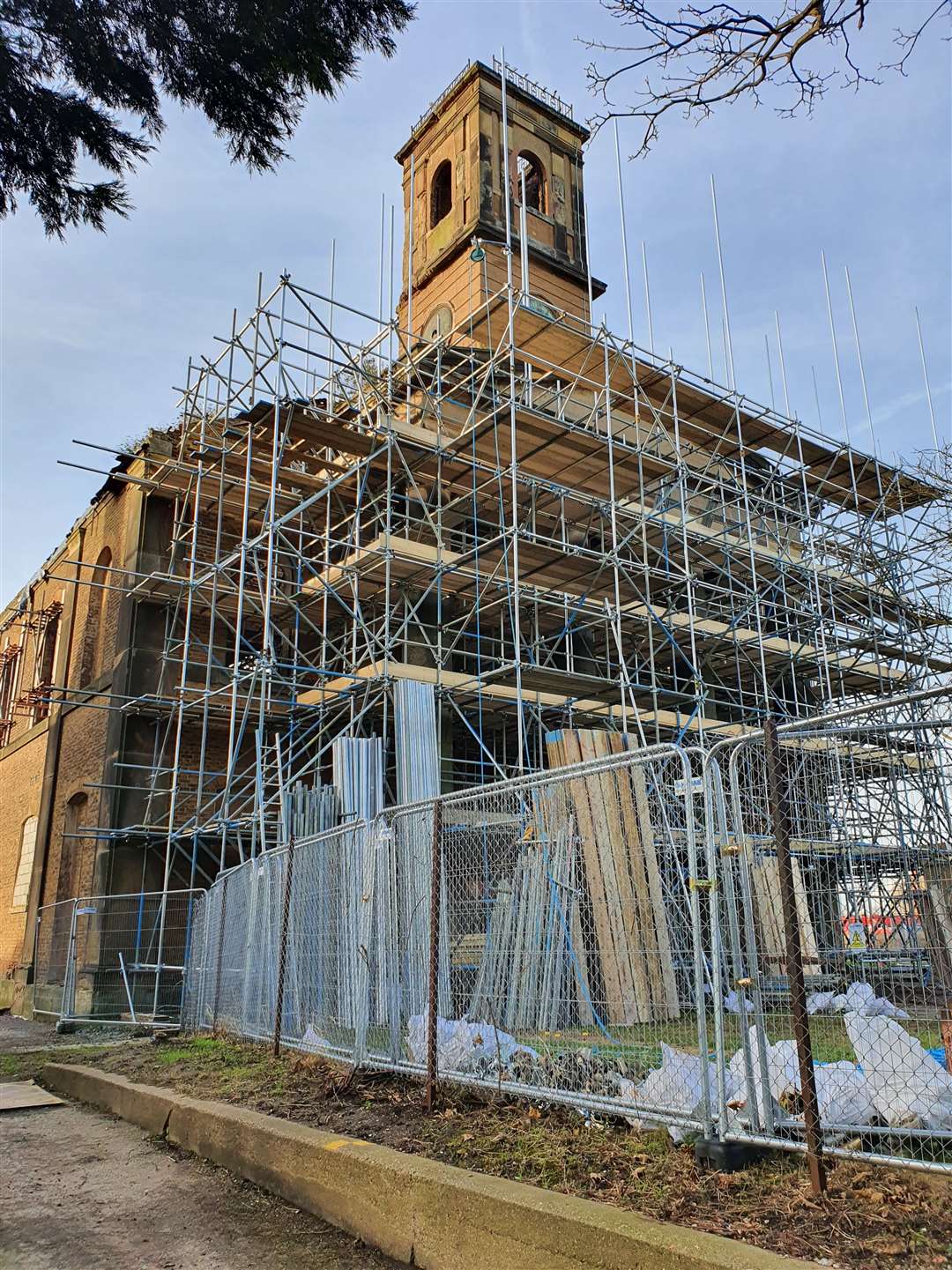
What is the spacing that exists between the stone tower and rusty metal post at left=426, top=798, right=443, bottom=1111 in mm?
18666

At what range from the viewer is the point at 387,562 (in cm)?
1437

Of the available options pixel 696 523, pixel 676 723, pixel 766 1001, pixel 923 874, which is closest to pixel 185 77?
pixel 923 874

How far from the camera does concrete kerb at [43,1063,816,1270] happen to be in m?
3.47

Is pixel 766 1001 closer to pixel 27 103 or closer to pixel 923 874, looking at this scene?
pixel 923 874

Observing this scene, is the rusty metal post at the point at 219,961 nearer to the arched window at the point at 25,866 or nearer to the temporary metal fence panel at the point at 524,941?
the temporary metal fence panel at the point at 524,941

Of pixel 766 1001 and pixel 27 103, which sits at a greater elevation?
pixel 27 103

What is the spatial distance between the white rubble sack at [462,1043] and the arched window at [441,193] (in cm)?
2463

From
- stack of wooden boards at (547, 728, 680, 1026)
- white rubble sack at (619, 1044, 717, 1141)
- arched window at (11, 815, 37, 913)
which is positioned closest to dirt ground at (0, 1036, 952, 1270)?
white rubble sack at (619, 1044, 717, 1141)

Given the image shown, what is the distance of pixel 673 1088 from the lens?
4840 millimetres

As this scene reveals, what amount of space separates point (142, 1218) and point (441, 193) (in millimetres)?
27062

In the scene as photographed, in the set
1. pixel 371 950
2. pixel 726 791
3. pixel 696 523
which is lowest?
pixel 371 950

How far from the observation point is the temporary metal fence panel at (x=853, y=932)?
425 cm

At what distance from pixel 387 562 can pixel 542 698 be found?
3.32 metres

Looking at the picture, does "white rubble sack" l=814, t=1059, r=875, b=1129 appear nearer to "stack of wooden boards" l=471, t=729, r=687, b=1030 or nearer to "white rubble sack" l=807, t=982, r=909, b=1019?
"white rubble sack" l=807, t=982, r=909, b=1019
